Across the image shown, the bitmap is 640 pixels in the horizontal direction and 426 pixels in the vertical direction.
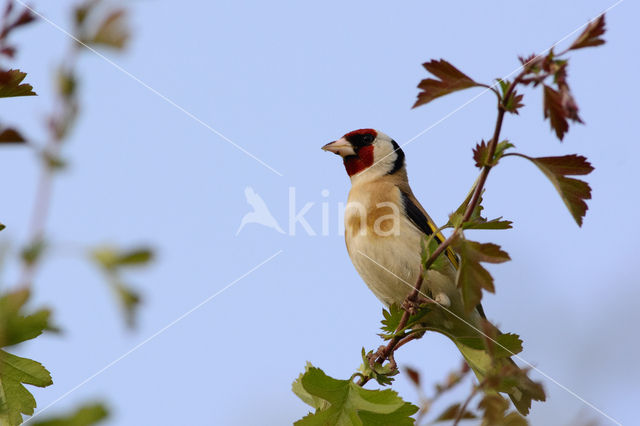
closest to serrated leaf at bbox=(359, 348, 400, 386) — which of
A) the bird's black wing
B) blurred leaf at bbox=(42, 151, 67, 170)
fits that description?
the bird's black wing

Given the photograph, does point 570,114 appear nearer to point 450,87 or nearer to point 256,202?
point 450,87

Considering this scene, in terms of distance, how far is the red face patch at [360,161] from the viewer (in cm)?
505

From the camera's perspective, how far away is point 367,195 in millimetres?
4566

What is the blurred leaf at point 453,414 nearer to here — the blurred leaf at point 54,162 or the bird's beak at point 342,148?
the blurred leaf at point 54,162

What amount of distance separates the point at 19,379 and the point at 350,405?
88cm

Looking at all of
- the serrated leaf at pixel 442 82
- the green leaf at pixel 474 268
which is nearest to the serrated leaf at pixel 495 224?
the green leaf at pixel 474 268

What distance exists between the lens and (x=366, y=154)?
5086 mm

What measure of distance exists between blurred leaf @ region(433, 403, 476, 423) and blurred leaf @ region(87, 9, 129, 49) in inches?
26.0

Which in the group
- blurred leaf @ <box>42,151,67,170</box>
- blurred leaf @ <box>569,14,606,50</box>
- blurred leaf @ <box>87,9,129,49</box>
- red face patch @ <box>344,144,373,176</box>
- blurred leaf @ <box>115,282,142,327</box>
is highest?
red face patch @ <box>344,144,373,176</box>

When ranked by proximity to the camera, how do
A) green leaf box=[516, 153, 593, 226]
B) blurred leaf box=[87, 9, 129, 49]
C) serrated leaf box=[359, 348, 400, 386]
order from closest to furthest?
1. blurred leaf box=[87, 9, 129, 49]
2. green leaf box=[516, 153, 593, 226]
3. serrated leaf box=[359, 348, 400, 386]

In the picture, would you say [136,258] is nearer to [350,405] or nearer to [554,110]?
[554,110]

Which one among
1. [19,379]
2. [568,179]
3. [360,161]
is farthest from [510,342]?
[360,161]

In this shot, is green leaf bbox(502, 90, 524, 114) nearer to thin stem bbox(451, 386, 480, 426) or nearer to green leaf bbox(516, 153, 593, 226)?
green leaf bbox(516, 153, 593, 226)

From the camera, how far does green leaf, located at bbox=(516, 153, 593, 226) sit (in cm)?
184
